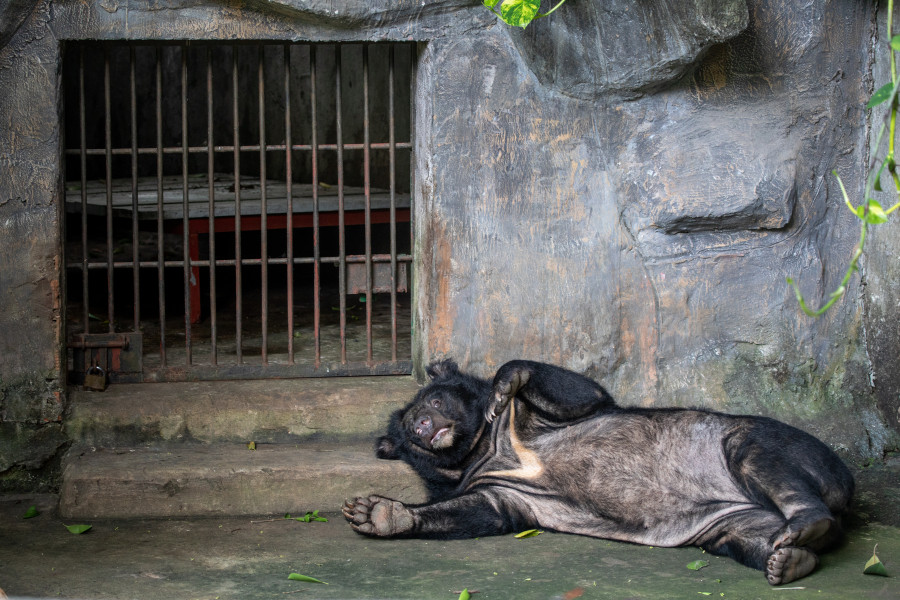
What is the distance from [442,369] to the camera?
199 inches

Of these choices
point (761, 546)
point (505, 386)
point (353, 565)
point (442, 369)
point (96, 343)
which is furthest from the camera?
point (96, 343)

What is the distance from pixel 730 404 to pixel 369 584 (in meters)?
2.40

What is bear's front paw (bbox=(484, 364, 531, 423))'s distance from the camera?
14.7 ft

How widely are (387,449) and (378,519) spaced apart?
2.14ft

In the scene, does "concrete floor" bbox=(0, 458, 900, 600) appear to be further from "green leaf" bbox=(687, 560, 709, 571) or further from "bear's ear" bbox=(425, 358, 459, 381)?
"bear's ear" bbox=(425, 358, 459, 381)

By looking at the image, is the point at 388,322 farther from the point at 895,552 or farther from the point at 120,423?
the point at 895,552

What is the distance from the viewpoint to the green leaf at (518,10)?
4383 mm

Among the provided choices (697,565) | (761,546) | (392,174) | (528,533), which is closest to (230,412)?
(392,174)

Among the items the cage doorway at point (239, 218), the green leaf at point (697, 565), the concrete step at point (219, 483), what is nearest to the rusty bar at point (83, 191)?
the cage doorway at point (239, 218)

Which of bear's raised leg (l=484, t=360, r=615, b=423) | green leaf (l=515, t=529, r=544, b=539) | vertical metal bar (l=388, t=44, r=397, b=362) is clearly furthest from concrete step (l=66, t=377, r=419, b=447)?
green leaf (l=515, t=529, r=544, b=539)

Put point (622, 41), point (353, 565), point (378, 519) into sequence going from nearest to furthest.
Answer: point (353, 565)
point (378, 519)
point (622, 41)

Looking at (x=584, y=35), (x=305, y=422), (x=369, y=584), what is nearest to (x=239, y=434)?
(x=305, y=422)

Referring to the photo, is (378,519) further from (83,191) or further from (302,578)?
(83,191)

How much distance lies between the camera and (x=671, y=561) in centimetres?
415
